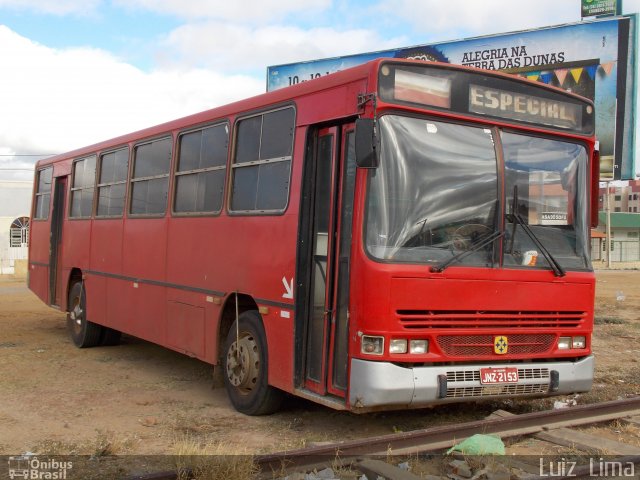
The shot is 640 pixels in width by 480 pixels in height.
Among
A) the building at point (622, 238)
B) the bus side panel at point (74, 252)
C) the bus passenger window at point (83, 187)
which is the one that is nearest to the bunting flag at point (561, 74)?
the bus passenger window at point (83, 187)

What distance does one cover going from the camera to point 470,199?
19.6 ft

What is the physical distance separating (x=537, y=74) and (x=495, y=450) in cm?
1917

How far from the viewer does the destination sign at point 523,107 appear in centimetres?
618

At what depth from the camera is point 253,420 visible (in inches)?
273

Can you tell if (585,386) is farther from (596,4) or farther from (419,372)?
(596,4)

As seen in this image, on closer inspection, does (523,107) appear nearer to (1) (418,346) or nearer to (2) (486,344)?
(2) (486,344)

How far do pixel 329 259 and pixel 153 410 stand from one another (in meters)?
2.72

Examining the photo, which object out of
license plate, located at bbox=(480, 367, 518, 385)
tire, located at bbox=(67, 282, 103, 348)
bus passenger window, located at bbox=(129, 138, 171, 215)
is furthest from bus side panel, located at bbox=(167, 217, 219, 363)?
tire, located at bbox=(67, 282, 103, 348)

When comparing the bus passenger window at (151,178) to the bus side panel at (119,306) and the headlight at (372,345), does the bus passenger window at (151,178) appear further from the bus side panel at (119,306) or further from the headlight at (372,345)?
the headlight at (372,345)

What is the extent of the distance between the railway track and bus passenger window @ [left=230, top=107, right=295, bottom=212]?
2396 millimetres

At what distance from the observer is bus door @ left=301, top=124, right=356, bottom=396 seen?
19.4 ft

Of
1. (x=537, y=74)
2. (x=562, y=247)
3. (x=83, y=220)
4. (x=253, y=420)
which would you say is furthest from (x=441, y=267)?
(x=537, y=74)

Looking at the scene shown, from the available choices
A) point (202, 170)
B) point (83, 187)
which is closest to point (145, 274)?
point (202, 170)

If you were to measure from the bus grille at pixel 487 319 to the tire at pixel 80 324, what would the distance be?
724 centimetres
